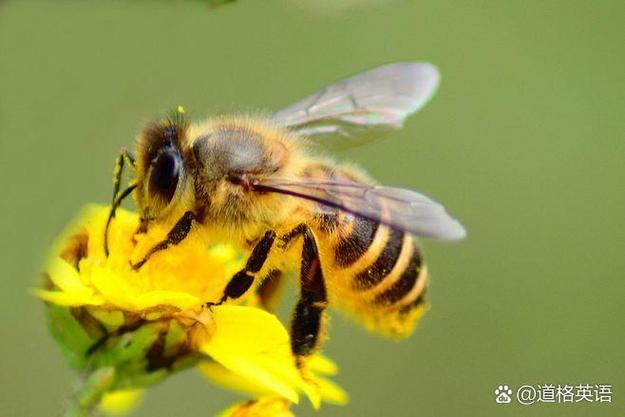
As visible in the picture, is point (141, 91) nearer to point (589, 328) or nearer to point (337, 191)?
point (589, 328)

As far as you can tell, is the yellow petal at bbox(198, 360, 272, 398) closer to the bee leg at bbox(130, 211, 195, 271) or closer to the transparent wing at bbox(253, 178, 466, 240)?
the bee leg at bbox(130, 211, 195, 271)

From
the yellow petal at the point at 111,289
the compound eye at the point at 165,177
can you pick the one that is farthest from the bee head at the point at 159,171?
the yellow petal at the point at 111,289

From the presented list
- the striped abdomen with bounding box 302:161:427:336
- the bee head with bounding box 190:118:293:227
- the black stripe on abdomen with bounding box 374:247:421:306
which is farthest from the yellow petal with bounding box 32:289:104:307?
the black stripe on abdomen with bounding box 374:247:421:306

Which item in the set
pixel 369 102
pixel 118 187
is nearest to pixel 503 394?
pixel 369 102

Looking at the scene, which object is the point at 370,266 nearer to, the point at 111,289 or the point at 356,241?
the point at 356,241

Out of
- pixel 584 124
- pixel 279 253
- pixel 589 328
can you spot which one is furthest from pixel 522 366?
pixel 279 253

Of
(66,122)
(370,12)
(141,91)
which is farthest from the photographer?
(370,12)

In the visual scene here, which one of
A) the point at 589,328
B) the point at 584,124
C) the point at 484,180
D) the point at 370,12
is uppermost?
the point at 370,12
